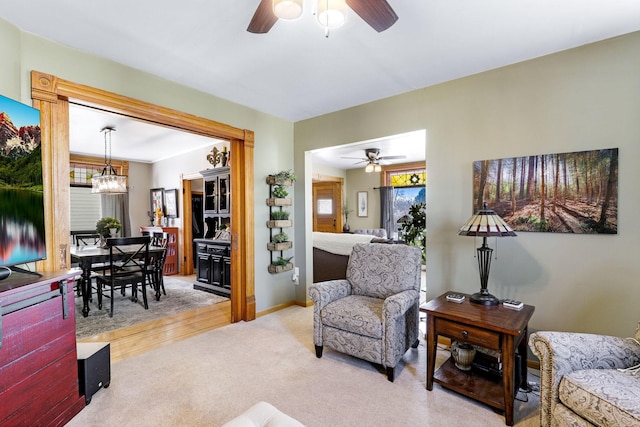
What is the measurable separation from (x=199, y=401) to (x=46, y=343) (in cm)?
99

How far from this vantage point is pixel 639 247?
2133mm

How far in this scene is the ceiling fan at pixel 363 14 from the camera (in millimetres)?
1466

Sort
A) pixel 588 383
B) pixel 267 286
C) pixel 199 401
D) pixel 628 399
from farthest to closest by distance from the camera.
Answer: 1. pixel 267 286
2. pixel 199 401
3. pixel 588 383
4. pixel 628 399

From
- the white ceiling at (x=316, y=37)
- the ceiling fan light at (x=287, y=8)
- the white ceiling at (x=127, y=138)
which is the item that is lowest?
the ceiling fan light at (x=287, y=8)

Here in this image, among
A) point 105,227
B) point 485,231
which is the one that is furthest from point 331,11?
point 105,227

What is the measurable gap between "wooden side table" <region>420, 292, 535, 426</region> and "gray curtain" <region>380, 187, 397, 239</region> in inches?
206

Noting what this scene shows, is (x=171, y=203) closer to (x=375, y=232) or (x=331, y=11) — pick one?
(x=375, y=232)

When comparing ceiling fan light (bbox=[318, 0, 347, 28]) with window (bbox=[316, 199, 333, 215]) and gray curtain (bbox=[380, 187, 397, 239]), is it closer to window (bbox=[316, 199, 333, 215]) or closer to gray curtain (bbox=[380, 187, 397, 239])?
gray curtain (bbox=[380, 187, 397, 239])

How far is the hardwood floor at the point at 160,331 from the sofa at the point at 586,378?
3075mm

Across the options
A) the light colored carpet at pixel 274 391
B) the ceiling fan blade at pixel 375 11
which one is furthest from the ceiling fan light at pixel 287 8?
the light colored carpet at pixel 274 391

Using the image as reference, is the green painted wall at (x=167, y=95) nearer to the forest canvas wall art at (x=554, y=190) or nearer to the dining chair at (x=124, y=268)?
the dining chair at (x=124, y=268)

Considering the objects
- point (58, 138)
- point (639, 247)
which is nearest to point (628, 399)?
point (639, 247)

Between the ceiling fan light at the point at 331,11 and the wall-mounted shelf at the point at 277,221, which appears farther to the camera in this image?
the wall-mounted shelf at the point at 277,221

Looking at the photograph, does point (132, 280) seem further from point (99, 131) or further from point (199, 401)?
point (199, 401)
